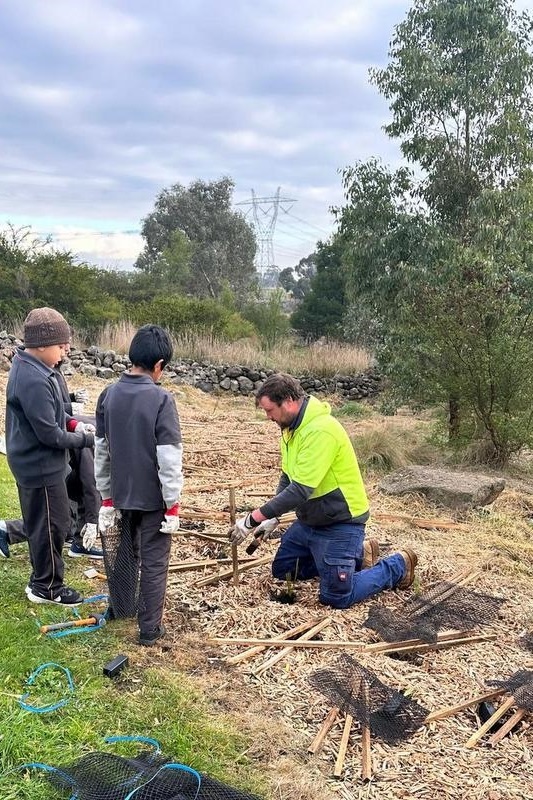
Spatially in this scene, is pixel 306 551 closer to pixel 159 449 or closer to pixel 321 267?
pixel 159 449

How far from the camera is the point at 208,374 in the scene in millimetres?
16844

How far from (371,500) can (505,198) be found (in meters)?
Result: 6.08

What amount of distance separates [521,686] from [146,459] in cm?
216

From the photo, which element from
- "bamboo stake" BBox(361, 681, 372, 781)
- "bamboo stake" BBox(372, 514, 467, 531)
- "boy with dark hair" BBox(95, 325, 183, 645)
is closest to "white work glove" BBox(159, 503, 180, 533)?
"boy with dark hair" BBox(95, 325, 183, 645)

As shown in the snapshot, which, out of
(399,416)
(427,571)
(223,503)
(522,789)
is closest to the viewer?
(522,789)

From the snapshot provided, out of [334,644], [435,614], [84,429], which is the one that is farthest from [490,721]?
[84,429]

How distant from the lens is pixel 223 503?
20.9 ft

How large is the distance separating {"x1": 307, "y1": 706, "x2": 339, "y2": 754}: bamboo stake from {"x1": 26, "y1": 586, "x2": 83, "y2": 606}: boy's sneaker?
1723 mm

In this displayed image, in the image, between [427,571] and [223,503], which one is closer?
[427,571]

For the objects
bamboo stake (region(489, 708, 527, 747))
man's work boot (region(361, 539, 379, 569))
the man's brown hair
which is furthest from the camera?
man's work boot (region(361, 539, 379, 569))

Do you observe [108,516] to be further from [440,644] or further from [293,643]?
[440,644]

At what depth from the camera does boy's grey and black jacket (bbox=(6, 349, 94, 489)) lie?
3666 mm

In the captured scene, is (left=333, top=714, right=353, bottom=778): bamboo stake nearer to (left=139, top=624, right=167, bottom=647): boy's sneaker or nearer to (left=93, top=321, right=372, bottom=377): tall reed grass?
(left=139, top=624, right=167, bottom=647): boy's sneaker

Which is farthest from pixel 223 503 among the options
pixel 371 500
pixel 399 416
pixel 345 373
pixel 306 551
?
pixel 345 373
